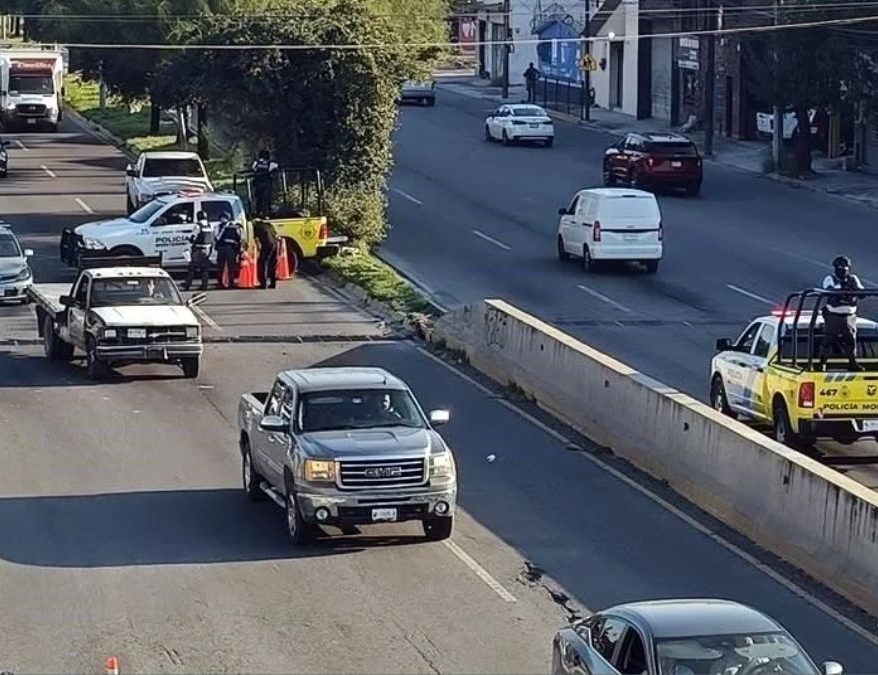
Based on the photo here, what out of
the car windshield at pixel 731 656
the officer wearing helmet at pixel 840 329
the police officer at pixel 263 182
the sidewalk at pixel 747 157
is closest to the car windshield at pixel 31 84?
the sidewalk at pixel 747 157

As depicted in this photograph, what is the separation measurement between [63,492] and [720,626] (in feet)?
37.7

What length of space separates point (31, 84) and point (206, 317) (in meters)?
43.1

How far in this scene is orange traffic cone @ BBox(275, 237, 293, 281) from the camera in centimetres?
4094

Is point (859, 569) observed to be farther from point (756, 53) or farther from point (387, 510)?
point (756, 53)

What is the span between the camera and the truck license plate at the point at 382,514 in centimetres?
1905

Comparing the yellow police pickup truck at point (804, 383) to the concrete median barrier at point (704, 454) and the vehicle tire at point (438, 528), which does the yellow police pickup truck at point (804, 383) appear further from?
the vehicle tire at point (438, 528)

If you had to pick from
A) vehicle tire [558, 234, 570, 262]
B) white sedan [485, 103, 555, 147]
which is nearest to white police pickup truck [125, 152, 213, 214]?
vehicle tire [558, 234, 570, 262]

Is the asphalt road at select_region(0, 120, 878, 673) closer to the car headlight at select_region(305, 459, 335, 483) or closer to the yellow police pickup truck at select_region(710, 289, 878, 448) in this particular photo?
the car headlight at select_region(305, 459, 335, 483)

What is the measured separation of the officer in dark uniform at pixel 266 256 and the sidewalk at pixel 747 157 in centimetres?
1949

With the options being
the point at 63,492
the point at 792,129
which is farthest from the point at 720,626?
the point at 792,129

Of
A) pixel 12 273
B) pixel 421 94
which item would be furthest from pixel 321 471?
pixel 421 94

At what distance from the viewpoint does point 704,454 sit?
21297 millimetres

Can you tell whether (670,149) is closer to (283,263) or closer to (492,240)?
(492,240)

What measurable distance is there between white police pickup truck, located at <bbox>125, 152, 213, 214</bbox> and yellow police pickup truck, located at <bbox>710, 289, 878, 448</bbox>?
2501cm
